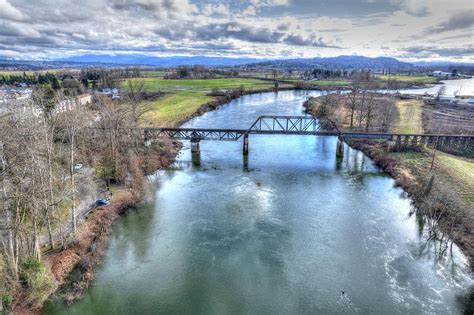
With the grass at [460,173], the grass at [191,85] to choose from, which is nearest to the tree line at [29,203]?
the grass at [460,173]

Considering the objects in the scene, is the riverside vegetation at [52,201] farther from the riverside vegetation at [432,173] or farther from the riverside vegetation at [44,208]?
the riverside vegetation at [432,173]

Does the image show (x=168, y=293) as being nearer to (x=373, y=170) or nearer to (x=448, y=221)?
(x=448, y=221)

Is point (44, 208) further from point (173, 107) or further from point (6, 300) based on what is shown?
point (173, 107)

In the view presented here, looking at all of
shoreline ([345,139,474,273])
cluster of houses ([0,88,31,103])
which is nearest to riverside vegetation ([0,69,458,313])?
cluster of houses ([0,88,31,103])

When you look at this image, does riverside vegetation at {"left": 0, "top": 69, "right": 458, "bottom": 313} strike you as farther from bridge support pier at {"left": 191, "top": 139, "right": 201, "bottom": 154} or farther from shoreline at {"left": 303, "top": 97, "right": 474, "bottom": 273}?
shoreline at {"left": 303, "top": 97, "right": 474, "bottom": 273}

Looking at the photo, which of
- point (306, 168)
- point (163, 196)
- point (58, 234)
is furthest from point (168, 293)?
point (306, 168)

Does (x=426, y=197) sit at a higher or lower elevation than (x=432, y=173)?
lower

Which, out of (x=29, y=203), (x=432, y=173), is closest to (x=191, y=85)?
(x=432, y=173)
